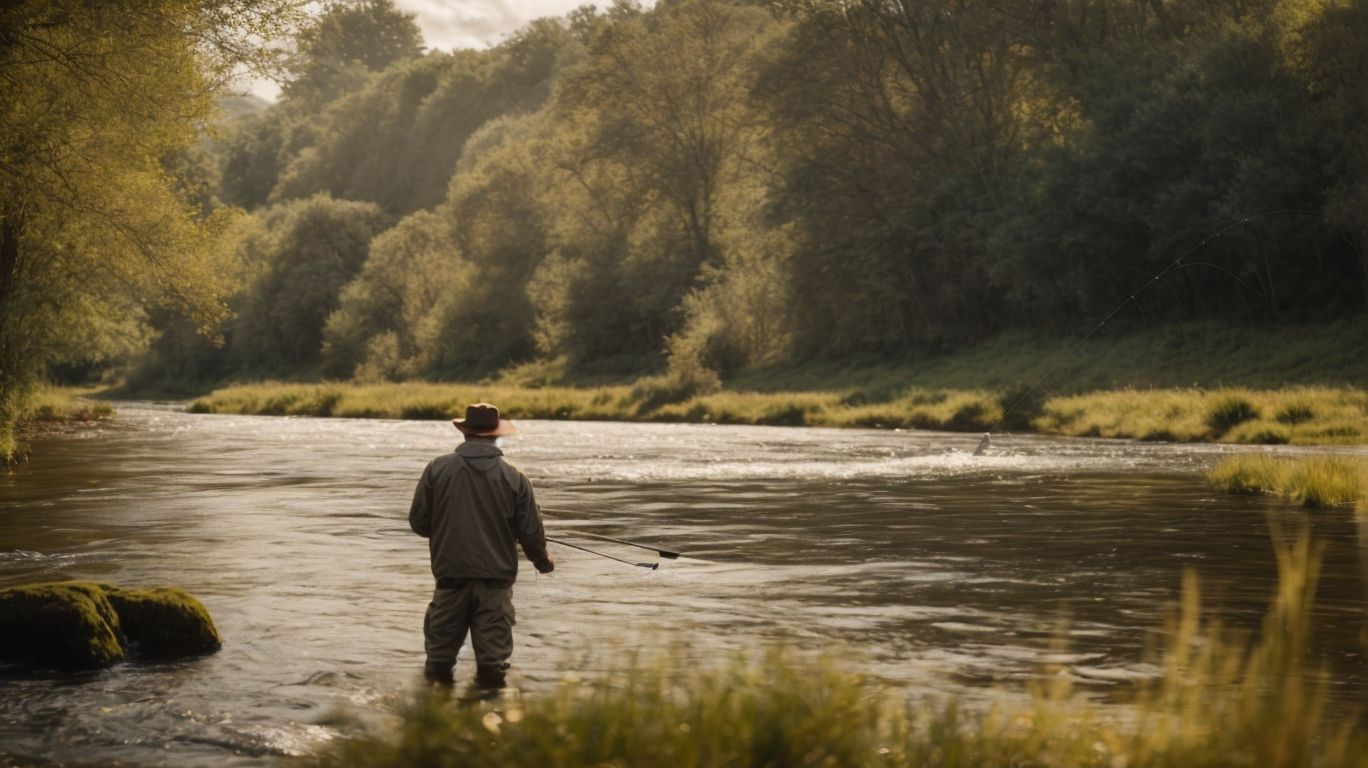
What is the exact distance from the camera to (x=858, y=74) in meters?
59.5

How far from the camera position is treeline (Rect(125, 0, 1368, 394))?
45.3 metres

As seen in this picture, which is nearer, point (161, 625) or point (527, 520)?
point (527, 520)

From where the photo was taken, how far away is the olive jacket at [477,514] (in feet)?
32.1

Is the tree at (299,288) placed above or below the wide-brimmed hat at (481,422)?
above

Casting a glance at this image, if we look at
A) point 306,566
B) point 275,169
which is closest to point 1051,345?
point 306,566

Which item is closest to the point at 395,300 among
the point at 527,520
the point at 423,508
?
the point at 423,508

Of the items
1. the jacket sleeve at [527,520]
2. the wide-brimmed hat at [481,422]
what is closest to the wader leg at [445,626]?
the jacket sleeve at [527,520]

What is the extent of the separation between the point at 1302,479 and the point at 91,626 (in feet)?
56.3

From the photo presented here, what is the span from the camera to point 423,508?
9969 mm

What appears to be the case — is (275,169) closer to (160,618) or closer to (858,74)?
(858,74)

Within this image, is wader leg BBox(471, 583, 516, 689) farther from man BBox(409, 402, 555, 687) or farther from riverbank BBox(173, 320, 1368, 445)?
riverbank BBox(173, 320, 1368, 445)

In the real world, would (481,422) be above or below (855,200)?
below

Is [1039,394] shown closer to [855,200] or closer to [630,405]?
[630,405]

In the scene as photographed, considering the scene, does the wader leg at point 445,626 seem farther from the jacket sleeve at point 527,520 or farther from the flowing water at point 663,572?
the jacket sleeve at point 527,520
